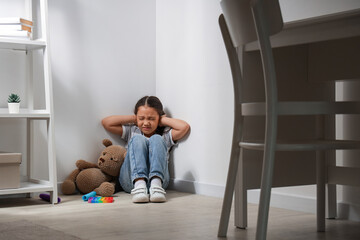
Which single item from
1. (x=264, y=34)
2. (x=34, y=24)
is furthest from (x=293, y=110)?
(x=34, y=24)

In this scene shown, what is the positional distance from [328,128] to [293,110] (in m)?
0.81

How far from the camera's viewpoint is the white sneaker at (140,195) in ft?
8.82

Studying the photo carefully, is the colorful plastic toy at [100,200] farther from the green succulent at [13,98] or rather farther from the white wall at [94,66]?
the green succulent at [13,98]

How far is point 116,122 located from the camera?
322 cm

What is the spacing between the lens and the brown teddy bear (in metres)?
2.97

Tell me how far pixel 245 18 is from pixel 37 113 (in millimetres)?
1461

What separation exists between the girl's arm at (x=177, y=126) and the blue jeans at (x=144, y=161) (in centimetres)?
19

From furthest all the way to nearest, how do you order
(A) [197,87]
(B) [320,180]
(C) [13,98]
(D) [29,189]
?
(A) [197,87] < (C) [13,98] < (D) [29,189] < (B) [320,180]

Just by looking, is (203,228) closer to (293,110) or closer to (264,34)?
(293,110)

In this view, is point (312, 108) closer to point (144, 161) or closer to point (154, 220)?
point (154, 220)

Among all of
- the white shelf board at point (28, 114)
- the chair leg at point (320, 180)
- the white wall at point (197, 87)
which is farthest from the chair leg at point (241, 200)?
the white shelf board at point (28, 114)

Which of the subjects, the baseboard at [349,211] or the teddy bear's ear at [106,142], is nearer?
the baseboard at [349,211]

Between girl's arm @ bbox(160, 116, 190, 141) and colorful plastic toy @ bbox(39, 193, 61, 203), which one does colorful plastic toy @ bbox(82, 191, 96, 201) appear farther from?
girl's arm @ bbox(160, 116, 190, 141)

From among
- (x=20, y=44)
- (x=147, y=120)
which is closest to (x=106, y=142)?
(x=147, y=120)
